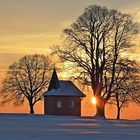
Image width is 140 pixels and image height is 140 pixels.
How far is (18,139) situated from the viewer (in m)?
22.5

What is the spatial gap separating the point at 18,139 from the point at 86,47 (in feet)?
133

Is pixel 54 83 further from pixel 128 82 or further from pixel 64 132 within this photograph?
pixel 64 132

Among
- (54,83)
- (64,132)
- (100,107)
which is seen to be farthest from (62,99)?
(64,132)

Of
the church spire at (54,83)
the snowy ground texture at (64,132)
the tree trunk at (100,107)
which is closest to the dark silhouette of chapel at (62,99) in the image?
the church spire at (54,83)

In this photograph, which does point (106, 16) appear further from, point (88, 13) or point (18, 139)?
point (18, 139)

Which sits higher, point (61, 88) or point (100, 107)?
point (61, 88)

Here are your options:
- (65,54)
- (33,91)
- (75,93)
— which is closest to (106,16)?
(65,54)

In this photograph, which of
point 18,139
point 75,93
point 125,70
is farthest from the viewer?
point 75,93

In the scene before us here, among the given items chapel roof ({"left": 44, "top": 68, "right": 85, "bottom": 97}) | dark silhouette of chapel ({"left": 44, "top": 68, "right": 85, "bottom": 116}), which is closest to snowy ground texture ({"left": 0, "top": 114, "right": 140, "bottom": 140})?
chapel roof ({"left": 44, "top": 68, "right": 85, "bottom": 97})

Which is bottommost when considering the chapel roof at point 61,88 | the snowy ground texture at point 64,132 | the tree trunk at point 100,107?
the snowy ground texture at point 64,132

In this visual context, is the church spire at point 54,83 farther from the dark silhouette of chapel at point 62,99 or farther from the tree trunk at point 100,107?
the tree trunk at point 100,107

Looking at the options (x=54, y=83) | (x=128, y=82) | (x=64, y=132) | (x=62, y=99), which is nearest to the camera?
(x=64, y=132)

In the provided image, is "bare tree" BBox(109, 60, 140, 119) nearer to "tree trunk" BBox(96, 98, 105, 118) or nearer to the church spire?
"tree trunk" BBox(96, 98, 105, 118)

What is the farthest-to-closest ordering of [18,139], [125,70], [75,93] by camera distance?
1. [75,93]
2. [125,70]
3. [18,139]
